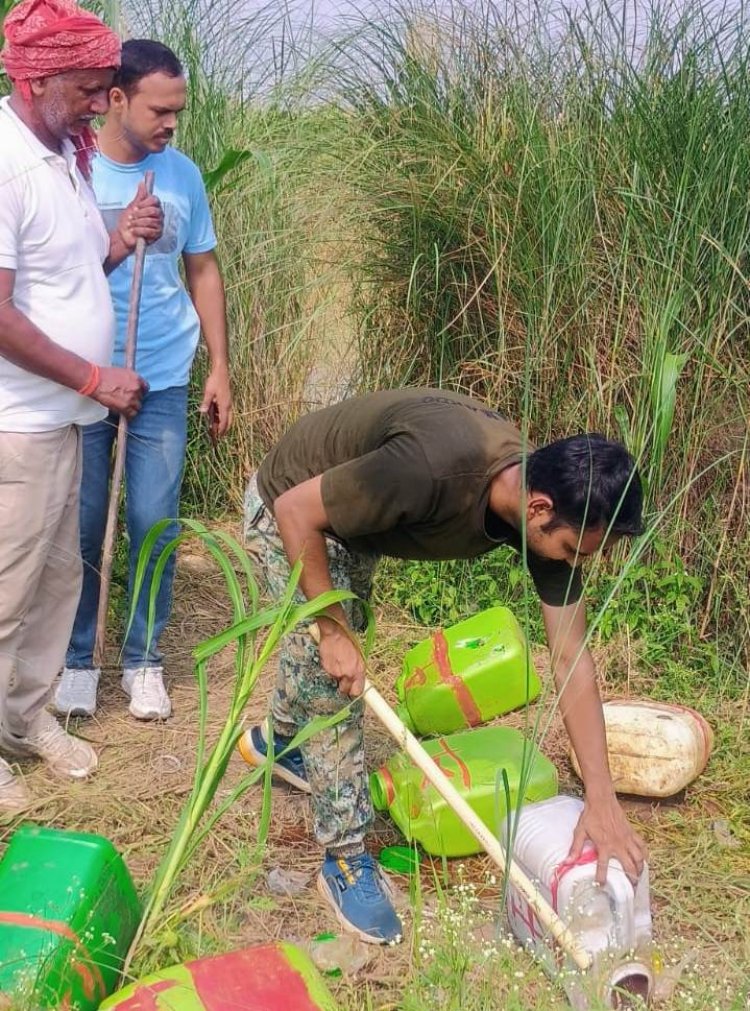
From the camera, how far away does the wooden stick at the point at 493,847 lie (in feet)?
7.38

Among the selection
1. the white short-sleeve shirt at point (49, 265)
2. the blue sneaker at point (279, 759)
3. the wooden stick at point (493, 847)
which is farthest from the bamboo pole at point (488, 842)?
the white short-sleeve shirt at point (49, 265)

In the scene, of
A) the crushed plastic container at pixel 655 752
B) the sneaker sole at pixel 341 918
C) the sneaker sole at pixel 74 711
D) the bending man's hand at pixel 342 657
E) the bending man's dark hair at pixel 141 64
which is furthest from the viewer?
the sneaker sole at pixel 74 711

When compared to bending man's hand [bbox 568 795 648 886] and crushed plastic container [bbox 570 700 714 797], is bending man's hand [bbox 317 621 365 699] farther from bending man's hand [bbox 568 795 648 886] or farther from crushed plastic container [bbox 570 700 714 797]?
crushed plastic container [bbox 570 700 714 797]

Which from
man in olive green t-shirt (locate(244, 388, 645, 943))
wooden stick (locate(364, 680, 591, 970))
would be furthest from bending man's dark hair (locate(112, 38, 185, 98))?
wooden stick (locate(364, 680, 591, 970))

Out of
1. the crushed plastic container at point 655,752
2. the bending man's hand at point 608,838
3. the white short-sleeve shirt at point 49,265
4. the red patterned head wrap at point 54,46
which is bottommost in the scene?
the crushed plastic container at point 655,752

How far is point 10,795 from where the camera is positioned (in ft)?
9.98

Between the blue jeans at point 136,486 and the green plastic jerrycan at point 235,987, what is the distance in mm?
1578

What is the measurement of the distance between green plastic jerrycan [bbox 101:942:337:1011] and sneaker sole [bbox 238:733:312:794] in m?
1.16

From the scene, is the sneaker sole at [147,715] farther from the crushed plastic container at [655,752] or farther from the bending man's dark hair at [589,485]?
the bending man's dark hair at [589,485]

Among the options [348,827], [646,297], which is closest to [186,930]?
[348,827]

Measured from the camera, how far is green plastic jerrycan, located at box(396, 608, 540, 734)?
11.6ft

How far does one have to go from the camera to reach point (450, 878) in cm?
295

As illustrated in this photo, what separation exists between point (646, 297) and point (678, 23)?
40.0 inches

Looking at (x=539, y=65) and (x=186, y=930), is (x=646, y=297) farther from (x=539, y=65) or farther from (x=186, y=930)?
(x=186, y=930)
